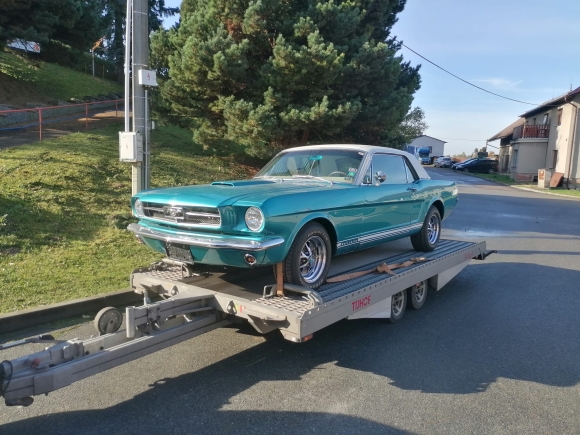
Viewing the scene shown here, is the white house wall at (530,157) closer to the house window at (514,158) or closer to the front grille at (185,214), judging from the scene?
the house window at (514,158)

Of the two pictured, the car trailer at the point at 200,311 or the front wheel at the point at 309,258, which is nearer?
the car trailer at the point at 200,311

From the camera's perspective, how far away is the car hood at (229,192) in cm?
415

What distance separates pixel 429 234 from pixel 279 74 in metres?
7.87

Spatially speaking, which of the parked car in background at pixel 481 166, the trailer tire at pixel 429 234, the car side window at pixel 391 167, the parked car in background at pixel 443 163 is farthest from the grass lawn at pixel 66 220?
the parked car in background at pixel 443 163

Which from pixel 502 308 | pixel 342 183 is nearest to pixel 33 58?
pixel 342 183

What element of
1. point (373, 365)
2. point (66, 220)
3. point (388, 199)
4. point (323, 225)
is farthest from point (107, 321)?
point (66, 220)

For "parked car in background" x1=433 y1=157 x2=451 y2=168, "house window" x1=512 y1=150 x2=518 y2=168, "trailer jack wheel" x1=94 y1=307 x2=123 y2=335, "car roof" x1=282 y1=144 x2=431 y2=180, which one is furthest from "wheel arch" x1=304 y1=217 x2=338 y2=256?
"parked car in background" x1=433 y1=157 x2=451 y2=168

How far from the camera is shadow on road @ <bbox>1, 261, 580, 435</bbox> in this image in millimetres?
3391

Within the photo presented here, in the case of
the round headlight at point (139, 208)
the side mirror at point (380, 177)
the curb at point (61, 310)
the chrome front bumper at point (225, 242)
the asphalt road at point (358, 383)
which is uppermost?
the side mirror at point (380, 177)

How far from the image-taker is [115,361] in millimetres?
3357

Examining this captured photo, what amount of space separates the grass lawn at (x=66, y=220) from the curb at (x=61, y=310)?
0.24 m

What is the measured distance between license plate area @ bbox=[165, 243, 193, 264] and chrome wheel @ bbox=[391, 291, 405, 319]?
2.42 meters

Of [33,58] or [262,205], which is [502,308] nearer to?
[262,205]

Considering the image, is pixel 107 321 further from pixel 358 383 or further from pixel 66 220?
pixel 66 220
